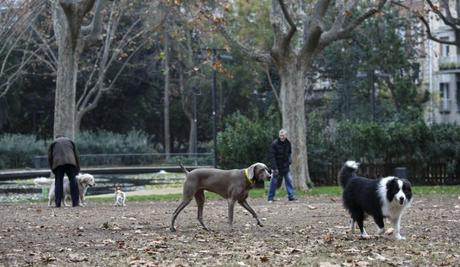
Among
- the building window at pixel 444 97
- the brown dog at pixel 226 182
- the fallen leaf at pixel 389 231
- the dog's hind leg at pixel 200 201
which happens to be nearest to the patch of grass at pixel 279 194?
the dog's hind leg at pixel 200 201

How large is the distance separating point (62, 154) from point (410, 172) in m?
15.1

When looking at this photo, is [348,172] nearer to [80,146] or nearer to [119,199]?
[119,199]

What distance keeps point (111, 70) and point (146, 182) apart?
2249 centimetres

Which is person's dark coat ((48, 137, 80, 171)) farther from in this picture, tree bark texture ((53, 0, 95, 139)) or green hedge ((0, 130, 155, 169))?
green hedge ((0, 130, 155, 169))

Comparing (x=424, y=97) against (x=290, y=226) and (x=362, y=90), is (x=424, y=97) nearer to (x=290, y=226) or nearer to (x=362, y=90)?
(x=362, y=90)

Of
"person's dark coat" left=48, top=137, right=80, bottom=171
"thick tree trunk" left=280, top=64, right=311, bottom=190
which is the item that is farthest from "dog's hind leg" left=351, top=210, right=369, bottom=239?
"thick tree trunk" left=280, top=64, right=311, bottom=190

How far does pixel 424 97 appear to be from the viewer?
175 ft

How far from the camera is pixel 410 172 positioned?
32844 mm

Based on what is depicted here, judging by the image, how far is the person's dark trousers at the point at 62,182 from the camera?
2266 cm

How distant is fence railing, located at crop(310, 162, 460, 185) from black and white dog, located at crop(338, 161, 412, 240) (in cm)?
1800

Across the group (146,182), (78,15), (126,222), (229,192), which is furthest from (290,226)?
(146,182)

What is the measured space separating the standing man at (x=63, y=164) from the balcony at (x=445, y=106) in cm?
4889

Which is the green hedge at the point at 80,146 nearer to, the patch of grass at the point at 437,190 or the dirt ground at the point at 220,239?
the patch of grass at the point at 437,190

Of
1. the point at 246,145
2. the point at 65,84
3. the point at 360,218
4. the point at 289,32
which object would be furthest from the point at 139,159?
the point at 360,218
